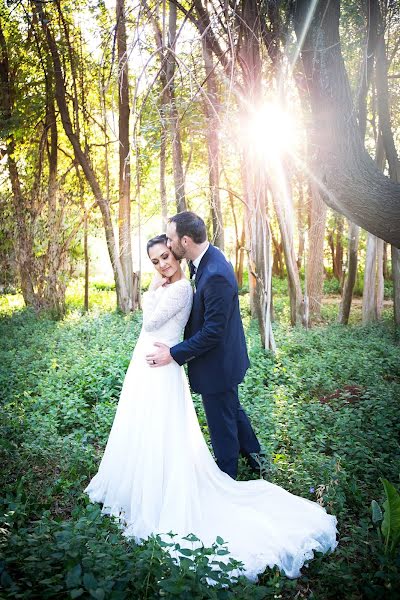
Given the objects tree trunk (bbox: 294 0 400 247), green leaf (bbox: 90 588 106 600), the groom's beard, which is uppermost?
tree trunk (bbox: 294 0 400 247)

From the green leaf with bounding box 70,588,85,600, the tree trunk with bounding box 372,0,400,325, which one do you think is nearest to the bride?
the green leaf with bounding box 70,588,85,600

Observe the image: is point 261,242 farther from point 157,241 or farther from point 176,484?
point 176,484

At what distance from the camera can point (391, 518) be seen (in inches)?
115

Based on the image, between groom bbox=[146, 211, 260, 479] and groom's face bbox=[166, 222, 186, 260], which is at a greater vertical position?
groom's face bbox=[166, 222, 186, 260]

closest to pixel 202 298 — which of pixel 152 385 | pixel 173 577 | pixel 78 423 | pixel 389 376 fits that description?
pixel 152 385

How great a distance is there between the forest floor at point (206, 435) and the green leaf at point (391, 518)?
2.8 inches

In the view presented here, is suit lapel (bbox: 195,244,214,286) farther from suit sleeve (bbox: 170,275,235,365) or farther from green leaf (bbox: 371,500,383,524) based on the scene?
green leaf (bbox: 371,500,383,524)

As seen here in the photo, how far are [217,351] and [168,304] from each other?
0.59m

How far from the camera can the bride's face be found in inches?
147

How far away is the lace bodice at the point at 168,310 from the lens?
372 centimetres

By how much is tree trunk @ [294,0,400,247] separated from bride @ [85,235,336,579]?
1783 mm

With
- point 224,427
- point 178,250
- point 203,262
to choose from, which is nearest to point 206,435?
point 224,427

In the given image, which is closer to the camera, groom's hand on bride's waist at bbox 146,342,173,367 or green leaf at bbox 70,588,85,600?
green leaf at bbox 70,588,85,600

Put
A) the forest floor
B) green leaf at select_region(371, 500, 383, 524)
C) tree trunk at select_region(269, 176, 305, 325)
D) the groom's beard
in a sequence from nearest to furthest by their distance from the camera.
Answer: the forest floor < green leaf at select_region(371, 500, 383, 524) < the groom's beard < tree trunk at select_region(269, 176, 305, 325)
